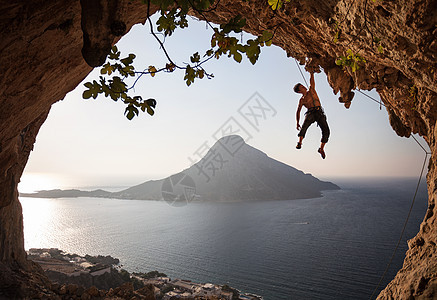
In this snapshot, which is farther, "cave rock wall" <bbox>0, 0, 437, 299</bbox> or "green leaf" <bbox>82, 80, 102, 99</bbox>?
"cave rock wall" <bbox>0, 0, 437, 299</bbox>

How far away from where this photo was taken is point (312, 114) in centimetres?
525

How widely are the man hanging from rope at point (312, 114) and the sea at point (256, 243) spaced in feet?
91.6

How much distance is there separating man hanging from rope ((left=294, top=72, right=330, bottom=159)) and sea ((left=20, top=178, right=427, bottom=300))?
91.6 feet

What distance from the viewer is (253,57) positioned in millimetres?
1187

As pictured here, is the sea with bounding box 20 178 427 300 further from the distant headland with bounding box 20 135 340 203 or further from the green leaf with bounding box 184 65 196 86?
the green leaf with bounding box 184 65 196 86

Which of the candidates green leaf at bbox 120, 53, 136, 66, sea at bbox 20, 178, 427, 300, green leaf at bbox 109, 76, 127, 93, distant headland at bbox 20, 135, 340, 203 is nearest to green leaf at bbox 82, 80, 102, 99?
green leaf at bbox 109, 76, 127, 93

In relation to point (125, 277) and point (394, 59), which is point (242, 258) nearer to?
point (125, 277)

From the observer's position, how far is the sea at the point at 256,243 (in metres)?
31.5

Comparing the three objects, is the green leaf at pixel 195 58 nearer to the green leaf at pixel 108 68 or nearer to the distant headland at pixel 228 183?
the green leaf at pixel 108 68

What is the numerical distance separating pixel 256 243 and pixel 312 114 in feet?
145

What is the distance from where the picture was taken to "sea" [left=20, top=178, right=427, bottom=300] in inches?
1240

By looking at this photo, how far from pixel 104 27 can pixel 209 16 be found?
4.40 m

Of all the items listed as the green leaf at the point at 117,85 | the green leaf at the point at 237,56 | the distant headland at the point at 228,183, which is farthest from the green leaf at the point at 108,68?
the distant headland at the point at 228,183

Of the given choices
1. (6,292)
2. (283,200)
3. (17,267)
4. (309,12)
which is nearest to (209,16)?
(309,12)
